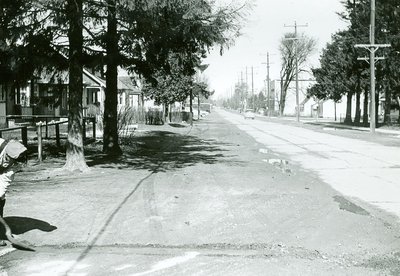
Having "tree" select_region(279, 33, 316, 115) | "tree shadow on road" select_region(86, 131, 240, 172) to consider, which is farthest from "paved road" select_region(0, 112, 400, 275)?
"tree" select_region(279, 33, 316, 115)

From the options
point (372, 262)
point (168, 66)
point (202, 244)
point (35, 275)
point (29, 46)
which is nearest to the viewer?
point (35, 275)

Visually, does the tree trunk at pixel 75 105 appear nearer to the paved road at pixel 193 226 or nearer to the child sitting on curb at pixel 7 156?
the paved road at pixel 193 226

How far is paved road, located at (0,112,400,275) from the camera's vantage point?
564 centimetres

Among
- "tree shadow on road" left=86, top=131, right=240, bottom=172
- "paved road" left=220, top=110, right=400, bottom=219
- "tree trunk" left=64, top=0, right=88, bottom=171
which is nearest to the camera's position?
"paved road" left=220, top=110, right=400, bottom=219

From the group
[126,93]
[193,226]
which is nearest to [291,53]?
[126,93]

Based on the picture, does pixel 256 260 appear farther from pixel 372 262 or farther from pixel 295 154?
pixel 295 154

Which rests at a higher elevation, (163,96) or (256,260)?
(163,96)

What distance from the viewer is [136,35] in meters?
12.8

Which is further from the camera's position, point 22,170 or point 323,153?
point 323,153

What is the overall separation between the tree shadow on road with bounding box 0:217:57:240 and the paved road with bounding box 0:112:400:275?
0.5 inches

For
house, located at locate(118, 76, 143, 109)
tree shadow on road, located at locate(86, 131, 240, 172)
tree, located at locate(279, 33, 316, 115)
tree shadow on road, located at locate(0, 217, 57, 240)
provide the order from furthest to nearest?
1. tree, located at locate(279, 33, 316, 115)
2. house, located at locate(118, 76, 143, 109)
3. tree shadow on road, located at locate(86, 131, 240, 172)
4. tree shadow on road, located at locate(0, 217, 57, 240)

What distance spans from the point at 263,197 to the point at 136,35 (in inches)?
214

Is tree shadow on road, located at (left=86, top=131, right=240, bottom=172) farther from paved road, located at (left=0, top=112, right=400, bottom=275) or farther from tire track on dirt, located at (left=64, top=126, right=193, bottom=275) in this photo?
tire track on dirt, located at (left=64, top=126, right=193, bottom=275)

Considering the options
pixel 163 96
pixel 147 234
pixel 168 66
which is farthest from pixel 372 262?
pixel 163 96
